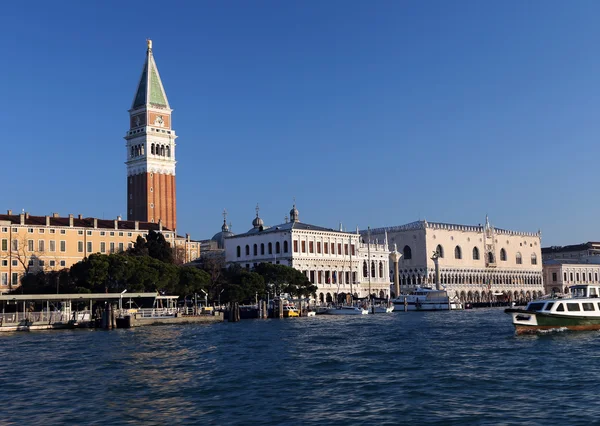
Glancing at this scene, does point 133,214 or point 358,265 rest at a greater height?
point 133,214

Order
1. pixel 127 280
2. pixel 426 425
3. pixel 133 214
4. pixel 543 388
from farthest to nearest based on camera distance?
pixel 133 214 → pixel 127 280 → pixel 543 388 → pixel 426 425

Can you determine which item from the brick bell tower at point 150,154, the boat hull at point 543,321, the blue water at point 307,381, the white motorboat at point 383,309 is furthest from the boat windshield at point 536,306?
the brick bell tower at point 150,154

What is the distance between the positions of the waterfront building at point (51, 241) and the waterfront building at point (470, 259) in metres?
40.7

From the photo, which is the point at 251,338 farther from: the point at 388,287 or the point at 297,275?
the point at 388,287

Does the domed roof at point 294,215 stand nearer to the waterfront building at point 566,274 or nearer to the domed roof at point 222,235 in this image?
the domed roof at point 222,235

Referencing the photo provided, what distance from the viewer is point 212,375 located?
2703cm

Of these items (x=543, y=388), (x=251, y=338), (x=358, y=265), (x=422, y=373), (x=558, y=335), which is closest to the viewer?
(x=543, y=388)

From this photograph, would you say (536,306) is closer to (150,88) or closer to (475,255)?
(150,88)

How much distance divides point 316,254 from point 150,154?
104ft

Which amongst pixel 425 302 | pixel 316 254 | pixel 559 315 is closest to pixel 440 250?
pixel 425 302

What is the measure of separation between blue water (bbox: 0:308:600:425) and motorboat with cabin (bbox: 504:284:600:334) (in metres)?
1.01

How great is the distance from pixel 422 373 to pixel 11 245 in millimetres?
60075

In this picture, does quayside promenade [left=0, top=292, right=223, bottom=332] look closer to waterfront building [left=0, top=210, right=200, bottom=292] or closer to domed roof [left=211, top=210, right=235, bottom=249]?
waterfront building [left=0, top=210, right=200, bottom=292]

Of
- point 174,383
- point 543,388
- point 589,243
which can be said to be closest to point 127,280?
point 174,383
